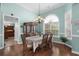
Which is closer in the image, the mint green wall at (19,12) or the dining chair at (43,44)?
the mint green wall at (19,12)

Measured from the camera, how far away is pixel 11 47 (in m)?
→ 2.32

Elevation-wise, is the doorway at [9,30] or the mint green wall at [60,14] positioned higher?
the mint green wall at [60,14]

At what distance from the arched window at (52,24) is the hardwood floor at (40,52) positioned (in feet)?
1.04

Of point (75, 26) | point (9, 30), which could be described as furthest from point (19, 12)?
point (75, 26)

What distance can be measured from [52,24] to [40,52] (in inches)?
27.6

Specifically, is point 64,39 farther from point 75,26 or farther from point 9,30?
point 9,30

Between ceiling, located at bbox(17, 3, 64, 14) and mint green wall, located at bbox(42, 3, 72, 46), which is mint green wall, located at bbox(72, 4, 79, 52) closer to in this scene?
mint green wall, located at bbox(42, 3, 72, 46)

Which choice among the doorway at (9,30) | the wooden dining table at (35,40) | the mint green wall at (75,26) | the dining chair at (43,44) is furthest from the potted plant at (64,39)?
the doorway at (9,30)

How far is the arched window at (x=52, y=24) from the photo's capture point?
2.32m

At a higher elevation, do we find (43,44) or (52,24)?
(52,24)

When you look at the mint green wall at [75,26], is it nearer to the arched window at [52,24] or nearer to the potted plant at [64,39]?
the potted plant at [64,39]

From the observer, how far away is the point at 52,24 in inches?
91.7

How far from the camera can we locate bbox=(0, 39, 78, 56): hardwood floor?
2.31 metres

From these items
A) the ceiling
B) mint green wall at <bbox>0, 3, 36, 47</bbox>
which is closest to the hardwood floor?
mint green wall at <bbox>0, 3, 36, 47</bbox>
